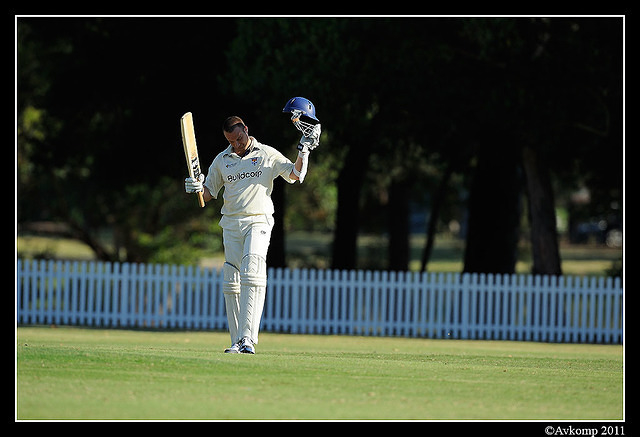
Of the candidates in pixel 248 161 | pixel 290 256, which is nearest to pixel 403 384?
pixel 248 161

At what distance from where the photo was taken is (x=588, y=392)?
8938 mm

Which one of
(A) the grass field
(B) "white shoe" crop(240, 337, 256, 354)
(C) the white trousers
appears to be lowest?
(A) the grass field

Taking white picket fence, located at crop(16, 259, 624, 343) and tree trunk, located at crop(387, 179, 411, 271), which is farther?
tree trunk, located at crop(387, 179, 411, 271)

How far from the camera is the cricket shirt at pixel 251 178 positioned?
993cm

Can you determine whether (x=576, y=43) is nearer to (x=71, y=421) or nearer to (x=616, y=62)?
(x=616, y=62)

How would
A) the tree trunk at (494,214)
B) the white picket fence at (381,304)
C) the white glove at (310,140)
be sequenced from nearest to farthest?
the white glove at (310,140) < the white picket fence at (381,304) < the tree trunk at (494,214)

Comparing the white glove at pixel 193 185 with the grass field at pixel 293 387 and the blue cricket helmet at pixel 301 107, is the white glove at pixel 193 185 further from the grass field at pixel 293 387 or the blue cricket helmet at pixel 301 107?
the grass field at pixel 293 387

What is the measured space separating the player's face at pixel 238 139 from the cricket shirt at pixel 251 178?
0.19 feet

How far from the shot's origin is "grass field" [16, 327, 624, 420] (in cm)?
796

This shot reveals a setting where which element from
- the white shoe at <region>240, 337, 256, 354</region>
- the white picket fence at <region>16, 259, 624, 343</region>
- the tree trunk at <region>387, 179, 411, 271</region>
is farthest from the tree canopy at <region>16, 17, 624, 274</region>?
the white shoe at <region>240, 337, 256, 354</region>

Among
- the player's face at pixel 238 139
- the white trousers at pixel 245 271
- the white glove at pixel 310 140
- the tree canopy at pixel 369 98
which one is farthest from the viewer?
the tree canopy at pixel 369 98

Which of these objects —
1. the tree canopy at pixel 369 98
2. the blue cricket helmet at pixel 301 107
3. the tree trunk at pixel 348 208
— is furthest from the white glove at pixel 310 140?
the tree trunk at pixel 348 208

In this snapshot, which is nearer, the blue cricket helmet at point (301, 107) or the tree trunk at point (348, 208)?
the blue cricket helmet at point (301, 107)

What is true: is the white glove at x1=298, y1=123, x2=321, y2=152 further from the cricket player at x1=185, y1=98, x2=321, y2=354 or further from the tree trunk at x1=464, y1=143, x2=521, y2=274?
the tree trunk at x1=464, y1=143, x2=521, y2=274
